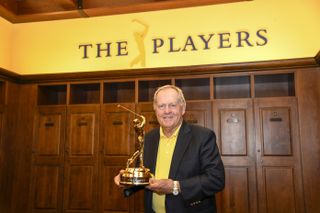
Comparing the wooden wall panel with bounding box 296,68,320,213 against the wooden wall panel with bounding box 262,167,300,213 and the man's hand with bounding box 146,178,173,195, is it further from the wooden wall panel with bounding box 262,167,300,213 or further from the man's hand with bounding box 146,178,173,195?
the man's hand with bounding box 146,178,173,195

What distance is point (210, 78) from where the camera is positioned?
11.3ft

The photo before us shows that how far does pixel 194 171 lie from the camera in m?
1.61

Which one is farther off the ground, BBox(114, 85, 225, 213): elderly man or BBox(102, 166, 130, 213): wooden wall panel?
BBox(114, 85, 225, 213): elderly man

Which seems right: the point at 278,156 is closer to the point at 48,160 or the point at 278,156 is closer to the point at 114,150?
the point at 114,150

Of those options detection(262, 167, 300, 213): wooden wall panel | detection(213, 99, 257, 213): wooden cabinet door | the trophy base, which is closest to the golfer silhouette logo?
detection(213, 99, 257, 213): wooden cabinet door

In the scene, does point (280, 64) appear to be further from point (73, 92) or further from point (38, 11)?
point (38, 11)

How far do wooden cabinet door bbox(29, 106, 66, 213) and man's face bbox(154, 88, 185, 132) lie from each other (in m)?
2.30

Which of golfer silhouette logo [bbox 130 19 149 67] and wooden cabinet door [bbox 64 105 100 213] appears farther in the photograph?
golfer silhouette logo [bbox 130 19 149 67]

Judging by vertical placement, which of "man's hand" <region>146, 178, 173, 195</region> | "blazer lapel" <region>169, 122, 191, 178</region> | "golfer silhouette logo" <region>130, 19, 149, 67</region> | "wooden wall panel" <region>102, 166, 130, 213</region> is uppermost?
"golfer silhouette logo" <region>130, 19, 149, 67</region>

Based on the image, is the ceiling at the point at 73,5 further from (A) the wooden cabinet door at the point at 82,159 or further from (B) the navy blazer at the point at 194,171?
(B) the navy blazer at the point at 194,171

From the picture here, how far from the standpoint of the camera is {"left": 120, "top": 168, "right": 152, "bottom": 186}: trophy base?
5.15 ft

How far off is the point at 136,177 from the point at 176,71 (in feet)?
6.80

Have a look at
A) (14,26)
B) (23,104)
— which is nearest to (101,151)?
(23,104)

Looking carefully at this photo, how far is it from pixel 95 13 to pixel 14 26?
4.72 ft
